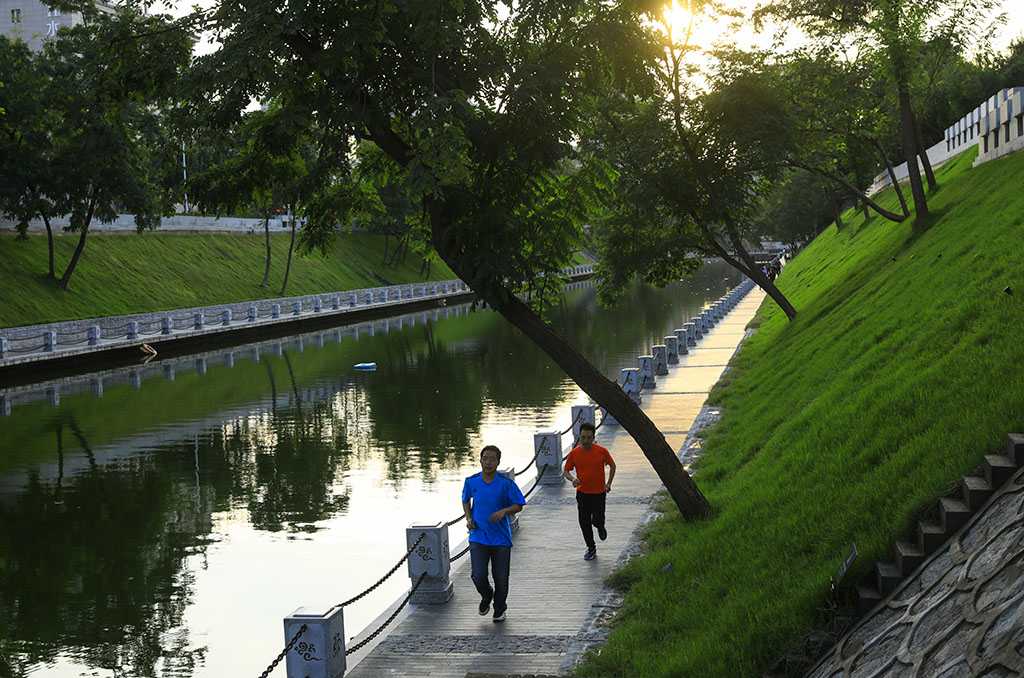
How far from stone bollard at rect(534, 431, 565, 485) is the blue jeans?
6.27 meters

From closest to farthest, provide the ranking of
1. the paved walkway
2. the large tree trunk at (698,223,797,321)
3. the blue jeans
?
the paved walkway → the blue jeans → the large tree trunk at (698,223,797,321)

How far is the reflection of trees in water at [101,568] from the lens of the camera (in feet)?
37.6

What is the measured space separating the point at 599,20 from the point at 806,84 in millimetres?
17645

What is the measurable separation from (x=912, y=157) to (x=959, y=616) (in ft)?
70.8

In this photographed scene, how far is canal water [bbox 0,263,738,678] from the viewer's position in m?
12.1

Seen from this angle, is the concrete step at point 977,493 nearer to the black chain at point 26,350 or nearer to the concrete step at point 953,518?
the concrete step at point 953,518

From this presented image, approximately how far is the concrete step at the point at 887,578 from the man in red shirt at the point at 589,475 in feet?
15.0

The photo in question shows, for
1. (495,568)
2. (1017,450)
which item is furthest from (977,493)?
(495,568)

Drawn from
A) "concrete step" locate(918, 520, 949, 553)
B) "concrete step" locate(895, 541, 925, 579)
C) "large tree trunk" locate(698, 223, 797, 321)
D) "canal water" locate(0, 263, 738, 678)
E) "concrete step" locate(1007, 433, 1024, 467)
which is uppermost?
"large tree trunk" locate(698, 223, 797, 321)

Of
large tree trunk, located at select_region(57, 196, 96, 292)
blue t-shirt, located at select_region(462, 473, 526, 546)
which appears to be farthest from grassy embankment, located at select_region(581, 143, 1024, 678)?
large tree trunk, located at select_region(57, 196, 96, 292)

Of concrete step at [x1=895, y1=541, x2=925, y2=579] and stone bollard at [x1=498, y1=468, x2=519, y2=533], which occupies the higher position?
concrete step at [x1=895, y1=541, x2=925, y2=579]

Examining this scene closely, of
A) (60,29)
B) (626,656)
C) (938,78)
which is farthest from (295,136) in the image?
(60,29)

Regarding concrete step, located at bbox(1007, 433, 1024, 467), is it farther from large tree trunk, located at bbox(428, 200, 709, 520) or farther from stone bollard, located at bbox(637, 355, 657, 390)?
stone bollard, located at bbox(637, 355, 657, 390)

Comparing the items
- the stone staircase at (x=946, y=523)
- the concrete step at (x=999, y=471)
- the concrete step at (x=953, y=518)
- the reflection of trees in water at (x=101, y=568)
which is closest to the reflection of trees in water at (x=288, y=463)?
the reflection of trees in water at (x=101, y=568)
